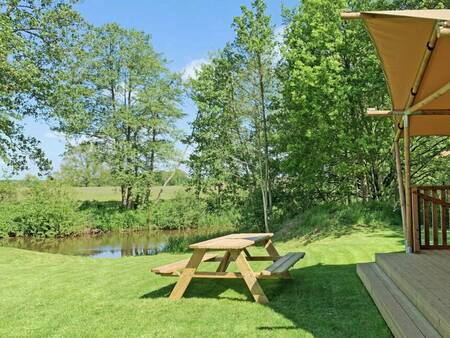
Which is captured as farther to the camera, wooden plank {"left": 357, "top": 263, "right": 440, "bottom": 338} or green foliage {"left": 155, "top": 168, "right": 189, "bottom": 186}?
green foliage {"left": 155, "top": 168, "right": 189, "bottom": 186}

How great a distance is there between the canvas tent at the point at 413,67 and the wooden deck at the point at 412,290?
779 millimetres

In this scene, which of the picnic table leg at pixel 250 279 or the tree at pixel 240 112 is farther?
the tree at pixel 240 112

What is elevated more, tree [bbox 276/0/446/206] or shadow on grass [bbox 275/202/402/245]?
tree [bbox 276/0/446/206]

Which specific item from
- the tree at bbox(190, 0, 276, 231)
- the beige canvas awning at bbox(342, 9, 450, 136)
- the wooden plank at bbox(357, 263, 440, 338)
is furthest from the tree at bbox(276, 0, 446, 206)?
the wooden plank at bbox(357, 263, 440, 338)

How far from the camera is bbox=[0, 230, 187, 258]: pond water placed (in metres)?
18.9

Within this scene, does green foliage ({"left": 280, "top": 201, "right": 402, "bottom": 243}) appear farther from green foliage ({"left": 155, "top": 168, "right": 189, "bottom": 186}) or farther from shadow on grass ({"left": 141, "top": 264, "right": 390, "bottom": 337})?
green foliage ({"left": 155, "top": 168, "right": 189, "bottom": 186})

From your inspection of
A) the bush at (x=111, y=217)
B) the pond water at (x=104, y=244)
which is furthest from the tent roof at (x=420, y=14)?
the bush at (x=111, y=217)

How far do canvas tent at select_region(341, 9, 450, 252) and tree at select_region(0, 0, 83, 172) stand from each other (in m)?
9.36

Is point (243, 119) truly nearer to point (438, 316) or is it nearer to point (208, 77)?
point (208, 77)

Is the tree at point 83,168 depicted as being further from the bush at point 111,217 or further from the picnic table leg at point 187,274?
the picnic table leg at point 187,274

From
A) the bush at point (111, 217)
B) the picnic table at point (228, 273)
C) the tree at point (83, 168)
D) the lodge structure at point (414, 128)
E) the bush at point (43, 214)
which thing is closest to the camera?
the lodge structure at point (414, 128)

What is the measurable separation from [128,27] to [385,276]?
2748cm

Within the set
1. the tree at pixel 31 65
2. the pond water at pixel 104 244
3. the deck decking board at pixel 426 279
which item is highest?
the tree at pixel 31 65

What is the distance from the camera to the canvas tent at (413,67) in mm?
4055
